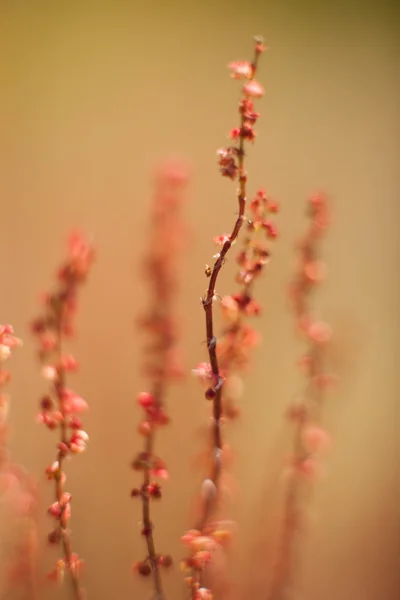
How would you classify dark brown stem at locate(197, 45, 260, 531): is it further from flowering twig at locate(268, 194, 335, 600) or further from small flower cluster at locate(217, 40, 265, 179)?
flowering twig at locate(268, 194, 335, 600)

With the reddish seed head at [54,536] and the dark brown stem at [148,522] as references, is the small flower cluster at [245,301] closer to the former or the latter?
the dark brown stem at [148,522]

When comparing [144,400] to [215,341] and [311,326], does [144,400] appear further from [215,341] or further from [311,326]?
[311,326]

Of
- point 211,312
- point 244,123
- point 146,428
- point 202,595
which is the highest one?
point 244,123

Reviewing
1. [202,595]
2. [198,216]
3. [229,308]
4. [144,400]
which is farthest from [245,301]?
[198,216]

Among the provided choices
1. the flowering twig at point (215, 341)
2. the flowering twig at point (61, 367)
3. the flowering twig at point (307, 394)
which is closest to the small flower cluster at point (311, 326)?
the flowering twig at point (307, 394)

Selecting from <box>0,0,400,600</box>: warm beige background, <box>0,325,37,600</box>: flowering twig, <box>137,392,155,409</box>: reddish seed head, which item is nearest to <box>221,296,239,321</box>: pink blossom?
<box>137,392,155,409</box>: reddish seed head

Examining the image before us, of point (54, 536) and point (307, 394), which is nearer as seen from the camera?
point (54, 536)
